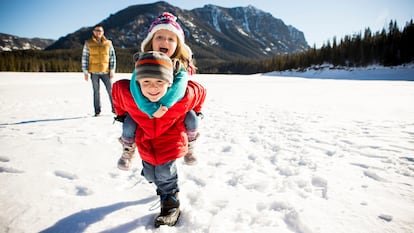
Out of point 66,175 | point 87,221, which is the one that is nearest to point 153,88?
point 87,221

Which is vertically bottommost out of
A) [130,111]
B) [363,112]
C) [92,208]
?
[92,208]

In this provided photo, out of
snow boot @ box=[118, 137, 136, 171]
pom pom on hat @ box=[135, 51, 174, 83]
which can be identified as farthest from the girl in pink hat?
pom pom on hat @ box=[135, 51, 174, 83]

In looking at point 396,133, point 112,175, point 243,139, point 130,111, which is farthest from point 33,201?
point 396,133

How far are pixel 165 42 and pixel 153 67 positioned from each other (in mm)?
554

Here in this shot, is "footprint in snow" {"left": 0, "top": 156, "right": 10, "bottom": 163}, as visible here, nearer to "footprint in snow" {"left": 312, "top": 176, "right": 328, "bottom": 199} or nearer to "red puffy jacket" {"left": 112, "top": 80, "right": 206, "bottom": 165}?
"red puffy jacket" {"left": 112, "top": 80, "right": 206, "bottom": 165}

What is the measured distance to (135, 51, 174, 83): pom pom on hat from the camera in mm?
1357

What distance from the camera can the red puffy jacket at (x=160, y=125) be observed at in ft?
5.31

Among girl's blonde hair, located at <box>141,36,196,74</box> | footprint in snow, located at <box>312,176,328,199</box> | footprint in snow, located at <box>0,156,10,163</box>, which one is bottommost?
footprint in snow, located at <box>312,176,328,199</box>

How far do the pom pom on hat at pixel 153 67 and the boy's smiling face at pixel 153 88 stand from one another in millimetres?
33

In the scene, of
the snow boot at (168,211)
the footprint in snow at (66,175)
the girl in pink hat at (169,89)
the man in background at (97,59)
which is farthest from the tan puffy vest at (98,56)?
the snow boot at (168,211)

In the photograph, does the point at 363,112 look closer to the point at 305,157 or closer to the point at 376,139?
the point at 376,139

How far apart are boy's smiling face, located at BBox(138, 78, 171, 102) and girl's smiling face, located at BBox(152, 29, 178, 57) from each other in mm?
494

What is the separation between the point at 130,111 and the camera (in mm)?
1635

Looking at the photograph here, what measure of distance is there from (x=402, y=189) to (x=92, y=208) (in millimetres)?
3091
